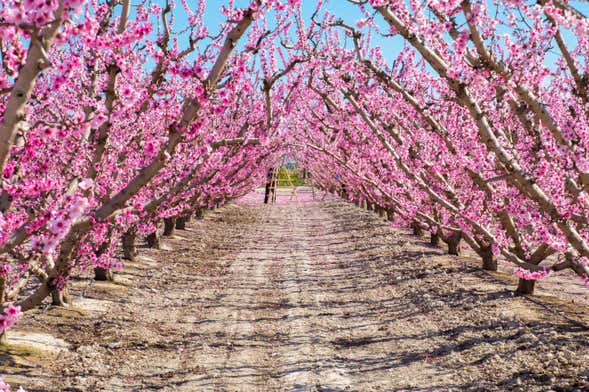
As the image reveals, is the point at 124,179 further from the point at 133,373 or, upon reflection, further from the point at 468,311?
the point at 468,311

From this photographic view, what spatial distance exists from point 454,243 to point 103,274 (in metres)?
9.17

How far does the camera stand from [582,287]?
1220cm

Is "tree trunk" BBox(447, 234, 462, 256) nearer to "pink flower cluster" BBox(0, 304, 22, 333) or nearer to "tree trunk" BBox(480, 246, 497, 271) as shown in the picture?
"tree trunk" BBox(480, 246, 497, 271)

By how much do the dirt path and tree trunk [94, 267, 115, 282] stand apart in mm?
292

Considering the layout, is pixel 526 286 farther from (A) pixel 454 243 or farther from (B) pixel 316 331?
(A) pixel 454 243

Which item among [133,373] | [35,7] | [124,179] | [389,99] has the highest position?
[389,99]

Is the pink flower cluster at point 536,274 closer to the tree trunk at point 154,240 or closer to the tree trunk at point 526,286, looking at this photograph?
the tree trunk at point 526,286

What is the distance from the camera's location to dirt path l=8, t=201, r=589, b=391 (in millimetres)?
6719

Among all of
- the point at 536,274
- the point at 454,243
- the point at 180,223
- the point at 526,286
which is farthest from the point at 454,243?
the point at 180,223

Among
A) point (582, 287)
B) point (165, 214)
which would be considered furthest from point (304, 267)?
point (582, 287)

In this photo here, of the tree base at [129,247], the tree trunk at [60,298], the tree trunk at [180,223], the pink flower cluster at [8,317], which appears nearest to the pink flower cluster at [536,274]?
the pink flower cluster at [8,317]

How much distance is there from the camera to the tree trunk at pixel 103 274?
11.6 meters

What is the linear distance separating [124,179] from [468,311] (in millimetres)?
7103

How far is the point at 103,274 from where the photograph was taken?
11625 mm
